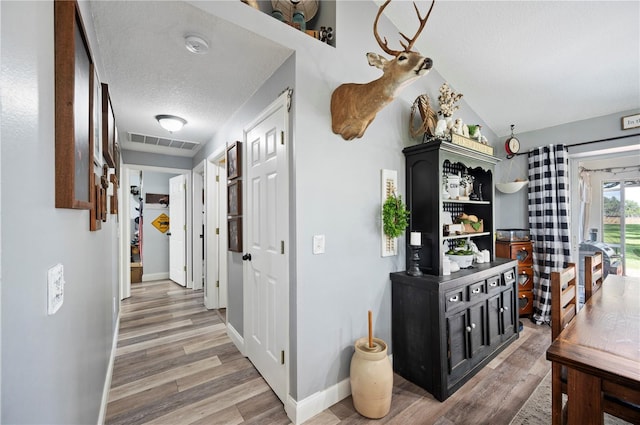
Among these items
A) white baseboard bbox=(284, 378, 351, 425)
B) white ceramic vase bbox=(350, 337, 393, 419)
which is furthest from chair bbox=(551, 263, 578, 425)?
white baseboard bbox=(284, 378, 351, 425)

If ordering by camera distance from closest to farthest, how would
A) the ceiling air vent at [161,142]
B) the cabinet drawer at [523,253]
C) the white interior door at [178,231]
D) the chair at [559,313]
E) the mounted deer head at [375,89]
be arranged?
the chair at [559,313] < the mounted deer head at [375,89] < the cabinet drawer at [523,253] < the ceiling air vent at [161,142] < the white interior door at [178,231]

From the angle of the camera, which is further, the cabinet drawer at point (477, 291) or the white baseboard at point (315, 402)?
the cabinet drawer at point (477, 291)

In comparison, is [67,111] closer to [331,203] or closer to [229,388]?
[331,203]

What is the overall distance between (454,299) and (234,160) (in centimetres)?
233

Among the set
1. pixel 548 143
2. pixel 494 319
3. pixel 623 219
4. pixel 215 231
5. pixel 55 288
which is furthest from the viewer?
pixel 215 231

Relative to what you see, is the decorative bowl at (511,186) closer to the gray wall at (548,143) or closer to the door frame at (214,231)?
the gray wall at (548,143)

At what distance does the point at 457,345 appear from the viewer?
6.66 ft

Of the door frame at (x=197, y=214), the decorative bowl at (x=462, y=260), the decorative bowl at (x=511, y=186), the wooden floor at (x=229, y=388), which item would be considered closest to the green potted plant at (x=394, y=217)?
the decorative bowl at (x=462, y=260)

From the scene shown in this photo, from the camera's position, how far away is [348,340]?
77.0 inches

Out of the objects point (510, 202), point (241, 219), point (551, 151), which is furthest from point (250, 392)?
point (551, 151)

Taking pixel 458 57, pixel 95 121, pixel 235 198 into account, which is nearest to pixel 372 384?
pixel 235 198

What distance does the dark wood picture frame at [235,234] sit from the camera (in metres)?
2.59

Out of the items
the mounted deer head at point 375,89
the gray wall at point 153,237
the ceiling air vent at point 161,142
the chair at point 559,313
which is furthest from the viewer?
the gray wall at point 153,237

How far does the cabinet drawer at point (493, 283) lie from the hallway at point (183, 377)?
6.53ft
